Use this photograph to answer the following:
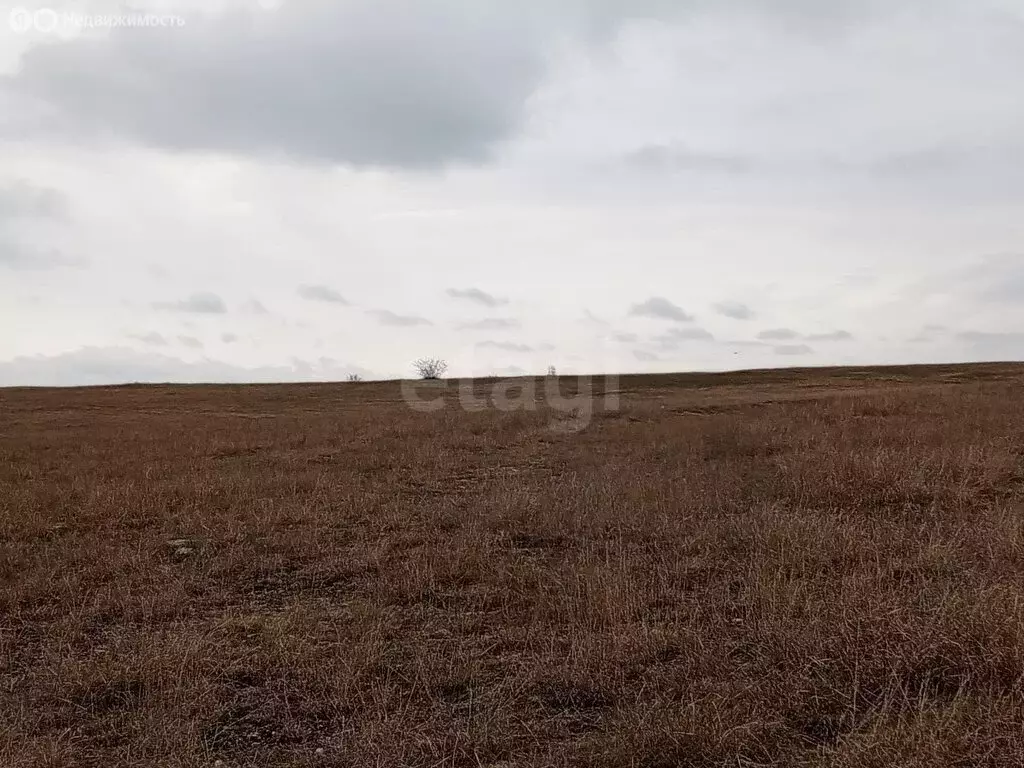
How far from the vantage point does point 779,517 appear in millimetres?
8461

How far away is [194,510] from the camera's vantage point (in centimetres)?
1091

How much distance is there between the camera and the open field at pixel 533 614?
13.3ft

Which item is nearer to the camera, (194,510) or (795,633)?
(795,633)

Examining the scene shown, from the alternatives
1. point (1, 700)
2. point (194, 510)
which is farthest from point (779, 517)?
point (194, 510)

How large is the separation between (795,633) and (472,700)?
2.30 m

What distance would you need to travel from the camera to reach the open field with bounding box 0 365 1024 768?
13.3 feet

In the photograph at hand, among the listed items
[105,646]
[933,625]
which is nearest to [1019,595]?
[933,625]

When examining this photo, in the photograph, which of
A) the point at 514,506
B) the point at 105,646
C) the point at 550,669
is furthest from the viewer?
the point at 514,506

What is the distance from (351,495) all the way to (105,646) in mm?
6145

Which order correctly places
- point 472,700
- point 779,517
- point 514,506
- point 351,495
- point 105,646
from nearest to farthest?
point 472,700 < point 105,646 < point 779,517 < point 514,506 < point 351,495

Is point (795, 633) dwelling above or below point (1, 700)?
above

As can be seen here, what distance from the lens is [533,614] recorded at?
610cm

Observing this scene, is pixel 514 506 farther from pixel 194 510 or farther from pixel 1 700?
pixel 1 700

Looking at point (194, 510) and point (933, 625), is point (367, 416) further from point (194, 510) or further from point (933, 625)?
point (933, 625)
